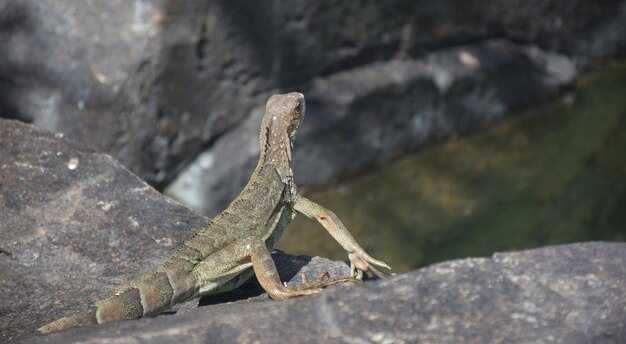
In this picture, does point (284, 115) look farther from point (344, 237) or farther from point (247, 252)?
point (247, 252)

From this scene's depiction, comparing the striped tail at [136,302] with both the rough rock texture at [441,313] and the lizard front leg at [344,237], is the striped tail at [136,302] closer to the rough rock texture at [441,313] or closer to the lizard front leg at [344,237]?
the rough rock texture at [441,313]

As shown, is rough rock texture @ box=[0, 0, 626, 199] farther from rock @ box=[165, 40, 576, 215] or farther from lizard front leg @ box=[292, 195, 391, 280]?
lizard front leg @ box=[292, 195, 391, 280]

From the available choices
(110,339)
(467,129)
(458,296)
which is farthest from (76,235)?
(467,129)

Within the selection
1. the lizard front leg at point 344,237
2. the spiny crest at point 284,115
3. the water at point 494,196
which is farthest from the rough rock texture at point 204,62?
the lizard front leg at point 344,237

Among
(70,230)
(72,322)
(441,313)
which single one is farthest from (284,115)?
(441,313)

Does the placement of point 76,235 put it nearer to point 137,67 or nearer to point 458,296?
point 458,296

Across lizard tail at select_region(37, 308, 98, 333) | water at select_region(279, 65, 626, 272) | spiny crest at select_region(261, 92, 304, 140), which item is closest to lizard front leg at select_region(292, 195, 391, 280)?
spiny crest at select_region(261, 92, 304, 140)
